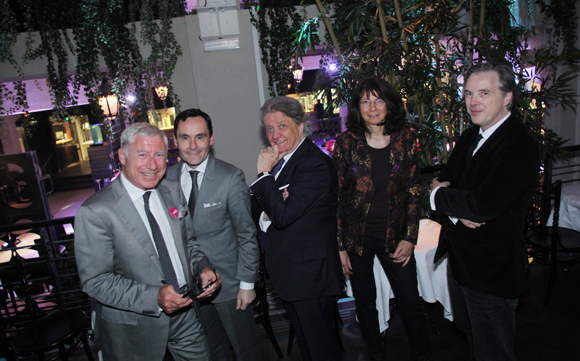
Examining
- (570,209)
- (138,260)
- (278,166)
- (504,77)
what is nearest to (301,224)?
(278,166)

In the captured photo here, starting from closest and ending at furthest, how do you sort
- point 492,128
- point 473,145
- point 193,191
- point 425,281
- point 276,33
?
1. point 492,128
2. point 473,145
3. point 193,191
4. point 425,281
5. point 276,33

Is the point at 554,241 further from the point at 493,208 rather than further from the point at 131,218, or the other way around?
the point at 131,218

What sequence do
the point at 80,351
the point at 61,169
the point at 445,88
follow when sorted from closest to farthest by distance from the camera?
1. the point at 80,351
2. the point at 445,88
3. the point at 61,169

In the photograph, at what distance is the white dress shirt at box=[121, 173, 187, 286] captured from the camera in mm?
1615

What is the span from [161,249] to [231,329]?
0.69 meters

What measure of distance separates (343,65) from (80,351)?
3.53 meters

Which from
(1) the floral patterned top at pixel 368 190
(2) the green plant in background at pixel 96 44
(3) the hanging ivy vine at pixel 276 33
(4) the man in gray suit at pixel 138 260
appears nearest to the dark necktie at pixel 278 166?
(1) the floral patterned top at pixel 368 190

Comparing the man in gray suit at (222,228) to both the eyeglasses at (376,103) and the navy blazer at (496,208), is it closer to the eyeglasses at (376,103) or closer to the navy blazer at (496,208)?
the eyeglasses at (376,103)

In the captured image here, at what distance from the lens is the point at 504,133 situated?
162 centimetres

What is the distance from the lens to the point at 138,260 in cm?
158

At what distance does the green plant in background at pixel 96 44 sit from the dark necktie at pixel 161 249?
3634mm

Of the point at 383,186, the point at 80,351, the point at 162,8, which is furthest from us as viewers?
the point at 162,8

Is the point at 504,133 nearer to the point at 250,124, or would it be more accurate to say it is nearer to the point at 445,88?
the point at 445,88

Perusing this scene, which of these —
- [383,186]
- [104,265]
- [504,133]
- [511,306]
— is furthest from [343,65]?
[104,265]
